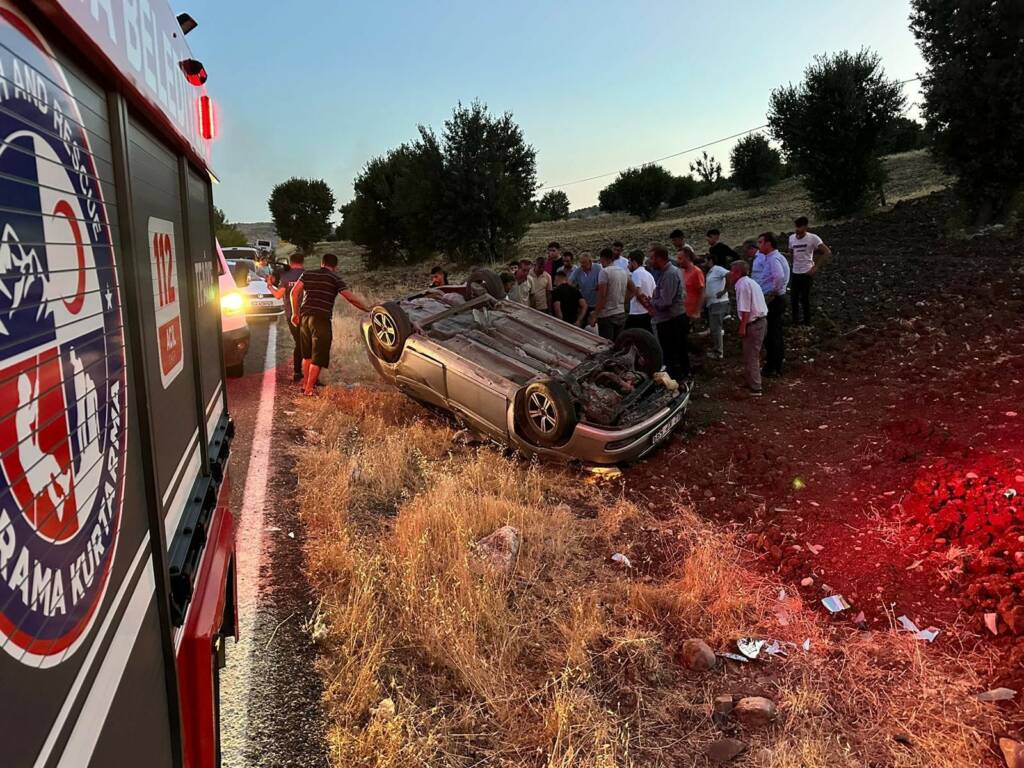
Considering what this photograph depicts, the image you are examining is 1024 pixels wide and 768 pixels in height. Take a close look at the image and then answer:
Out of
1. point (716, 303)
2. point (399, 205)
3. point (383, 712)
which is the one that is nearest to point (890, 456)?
point (716, 303)

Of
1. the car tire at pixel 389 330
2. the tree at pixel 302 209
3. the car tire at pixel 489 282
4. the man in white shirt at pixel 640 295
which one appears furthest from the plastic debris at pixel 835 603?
the tree at pixel 302 209

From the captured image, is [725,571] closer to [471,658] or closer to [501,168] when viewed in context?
[471,658]

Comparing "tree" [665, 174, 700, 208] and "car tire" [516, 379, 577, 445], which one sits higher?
"tree" [665, 174, 700, 208]

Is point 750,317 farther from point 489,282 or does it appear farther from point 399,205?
point 399,205

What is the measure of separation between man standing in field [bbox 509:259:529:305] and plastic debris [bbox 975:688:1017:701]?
24.6ft

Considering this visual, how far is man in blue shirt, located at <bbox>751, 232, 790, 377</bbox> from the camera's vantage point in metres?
7.99

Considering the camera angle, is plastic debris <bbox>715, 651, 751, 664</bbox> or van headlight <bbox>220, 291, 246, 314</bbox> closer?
plastic debris <bbox>715, 651, 751, 664</bbox>

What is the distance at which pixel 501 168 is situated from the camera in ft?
87.1

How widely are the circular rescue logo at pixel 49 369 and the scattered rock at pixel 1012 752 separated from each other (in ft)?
10.8

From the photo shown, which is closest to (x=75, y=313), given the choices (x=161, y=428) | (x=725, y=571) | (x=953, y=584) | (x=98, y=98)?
(x=98, y=98)

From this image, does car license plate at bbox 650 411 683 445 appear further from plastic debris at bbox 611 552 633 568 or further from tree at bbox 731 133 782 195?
tree at bbox 731 133 782 195

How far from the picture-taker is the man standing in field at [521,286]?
383 inches

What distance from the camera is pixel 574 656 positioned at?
3.23 m

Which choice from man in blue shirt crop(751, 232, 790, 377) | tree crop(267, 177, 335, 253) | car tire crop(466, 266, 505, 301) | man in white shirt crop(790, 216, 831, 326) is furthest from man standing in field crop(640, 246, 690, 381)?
tree crop(267, 177, 335, 253)
